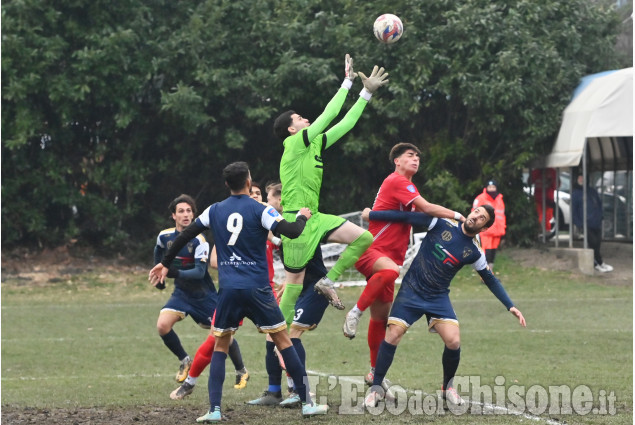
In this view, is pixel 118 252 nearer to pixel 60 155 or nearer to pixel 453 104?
pixel 60 155

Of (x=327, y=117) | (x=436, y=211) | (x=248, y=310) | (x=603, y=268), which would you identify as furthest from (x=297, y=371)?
(x=603, y=268)

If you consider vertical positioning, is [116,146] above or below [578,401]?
above

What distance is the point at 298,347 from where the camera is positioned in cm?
976

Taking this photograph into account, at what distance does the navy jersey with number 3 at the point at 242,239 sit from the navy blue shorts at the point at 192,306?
2480 mm

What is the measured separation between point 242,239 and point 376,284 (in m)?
1.74

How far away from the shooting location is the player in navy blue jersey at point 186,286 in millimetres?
10867

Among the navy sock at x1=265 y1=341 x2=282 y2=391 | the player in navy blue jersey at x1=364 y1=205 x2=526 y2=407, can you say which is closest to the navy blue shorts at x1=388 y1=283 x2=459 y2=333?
the player in navy blue jersey at x1=364 y1=205 x2=526 y2=407

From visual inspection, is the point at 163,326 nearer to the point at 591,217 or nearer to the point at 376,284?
the point at 376,284

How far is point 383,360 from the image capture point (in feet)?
31.0

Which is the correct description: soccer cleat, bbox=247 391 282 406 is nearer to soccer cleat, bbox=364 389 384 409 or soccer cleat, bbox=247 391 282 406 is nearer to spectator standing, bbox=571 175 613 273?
soccer cleat, bbox=364 389 384 409

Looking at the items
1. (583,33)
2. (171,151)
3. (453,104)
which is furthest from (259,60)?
(583,33)

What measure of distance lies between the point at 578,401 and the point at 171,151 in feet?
56.3

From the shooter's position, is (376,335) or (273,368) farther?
(376,335)

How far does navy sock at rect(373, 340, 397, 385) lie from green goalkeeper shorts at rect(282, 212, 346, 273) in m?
1.05
